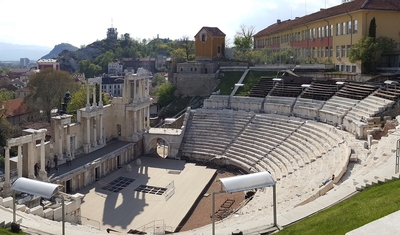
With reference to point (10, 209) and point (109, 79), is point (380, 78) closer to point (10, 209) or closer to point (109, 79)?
point (10, 209)

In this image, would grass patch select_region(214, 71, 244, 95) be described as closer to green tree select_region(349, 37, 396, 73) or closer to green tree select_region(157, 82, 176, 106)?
green tree select_region(157, 82, 176, 106)

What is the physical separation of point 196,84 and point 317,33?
17.3 m

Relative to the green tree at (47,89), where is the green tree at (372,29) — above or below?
above

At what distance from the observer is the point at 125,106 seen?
4297 cm

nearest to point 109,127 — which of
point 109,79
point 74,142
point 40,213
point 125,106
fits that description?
point 125,106

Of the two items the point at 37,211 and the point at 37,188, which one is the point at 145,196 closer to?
the point at 37,211

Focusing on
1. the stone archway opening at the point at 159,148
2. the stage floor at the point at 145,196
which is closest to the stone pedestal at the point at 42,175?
the stage floor at the point at 145,196

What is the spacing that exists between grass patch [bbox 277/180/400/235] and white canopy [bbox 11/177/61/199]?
8.73 metres

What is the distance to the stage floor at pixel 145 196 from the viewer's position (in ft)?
85.0

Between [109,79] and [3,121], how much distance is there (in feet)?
223

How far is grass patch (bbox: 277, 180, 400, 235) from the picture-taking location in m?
12.7

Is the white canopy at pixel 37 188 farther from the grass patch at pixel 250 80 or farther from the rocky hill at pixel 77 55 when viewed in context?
the rocky hill at pixel 77 55

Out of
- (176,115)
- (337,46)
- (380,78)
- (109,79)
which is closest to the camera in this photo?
(380,78)

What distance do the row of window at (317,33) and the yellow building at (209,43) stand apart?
446 inches
